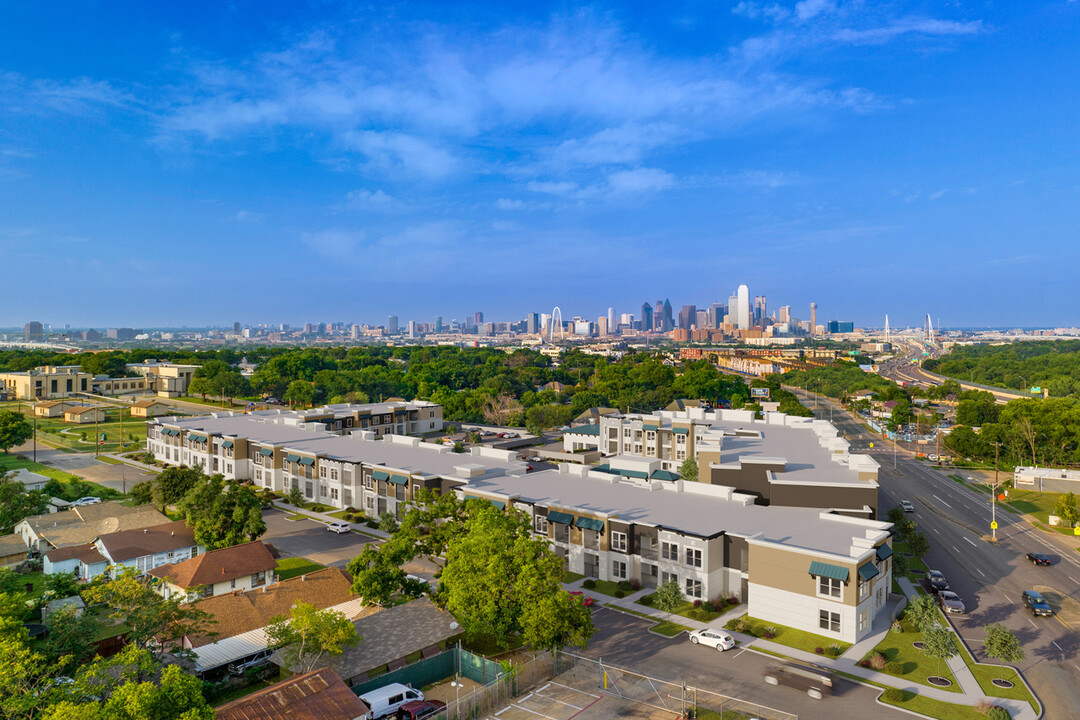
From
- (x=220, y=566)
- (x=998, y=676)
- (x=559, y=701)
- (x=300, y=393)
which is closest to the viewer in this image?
(x=559, y=701)

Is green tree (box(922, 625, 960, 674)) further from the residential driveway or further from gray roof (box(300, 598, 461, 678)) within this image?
the residential driveway

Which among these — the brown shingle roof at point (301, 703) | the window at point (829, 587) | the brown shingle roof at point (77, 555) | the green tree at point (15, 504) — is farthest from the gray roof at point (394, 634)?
the green tree at point (15, 504)

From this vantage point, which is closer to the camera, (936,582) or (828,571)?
(828,571)

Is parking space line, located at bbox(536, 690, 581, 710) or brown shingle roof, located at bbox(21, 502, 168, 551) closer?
parking space line, located at bbox(536, 690, 581, 710)

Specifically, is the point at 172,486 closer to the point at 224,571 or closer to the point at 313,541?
the point at 313,541

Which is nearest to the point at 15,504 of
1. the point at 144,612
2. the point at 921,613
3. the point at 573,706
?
the point at 144,612

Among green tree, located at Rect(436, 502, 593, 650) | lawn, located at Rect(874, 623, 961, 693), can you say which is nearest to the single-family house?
green tree, located at Rect(436, 502, 593, 650)
